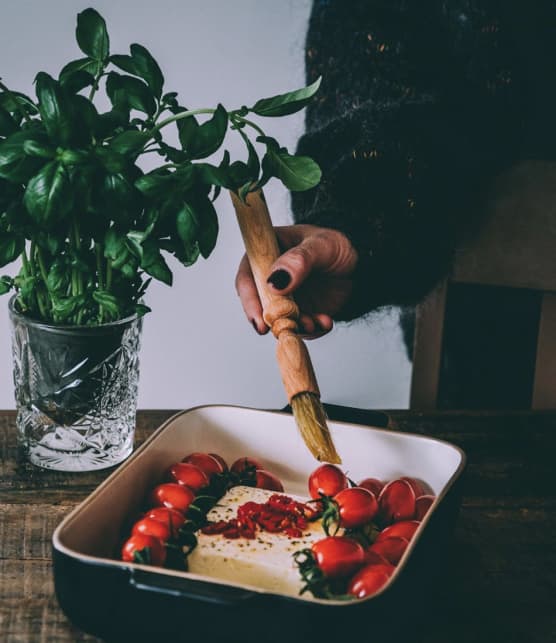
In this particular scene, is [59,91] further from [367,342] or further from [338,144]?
[367,342]

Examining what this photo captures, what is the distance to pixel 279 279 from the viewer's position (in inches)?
34.0

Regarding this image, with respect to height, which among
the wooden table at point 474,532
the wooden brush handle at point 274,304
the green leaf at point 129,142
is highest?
the green leaf at point 129,142

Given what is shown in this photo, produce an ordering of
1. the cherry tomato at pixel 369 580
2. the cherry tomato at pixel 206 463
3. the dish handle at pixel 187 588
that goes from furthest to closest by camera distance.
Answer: the cherry tomato at pixel 206 463
the cherry tomato at pixel 369 580
the dish handle at pixel 187 588

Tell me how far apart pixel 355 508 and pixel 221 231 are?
3.78 feet

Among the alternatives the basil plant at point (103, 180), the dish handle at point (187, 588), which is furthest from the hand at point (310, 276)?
the dish handle at point (187, 588)

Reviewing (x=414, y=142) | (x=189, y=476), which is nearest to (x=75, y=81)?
(x=189, y=476)

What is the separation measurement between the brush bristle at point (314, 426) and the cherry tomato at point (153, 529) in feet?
0.56

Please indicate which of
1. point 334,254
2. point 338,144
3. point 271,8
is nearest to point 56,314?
point 334,254

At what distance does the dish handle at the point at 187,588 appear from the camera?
536mm

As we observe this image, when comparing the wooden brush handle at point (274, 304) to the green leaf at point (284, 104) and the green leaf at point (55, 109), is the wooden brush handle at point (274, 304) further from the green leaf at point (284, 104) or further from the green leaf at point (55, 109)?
the green leaf at point (55, 109)

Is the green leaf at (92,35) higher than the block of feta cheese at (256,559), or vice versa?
the green leaf at (92,35)

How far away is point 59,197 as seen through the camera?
2.28ft

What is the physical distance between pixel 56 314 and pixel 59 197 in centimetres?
19

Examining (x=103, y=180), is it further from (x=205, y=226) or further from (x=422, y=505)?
(x=422, y=505)
